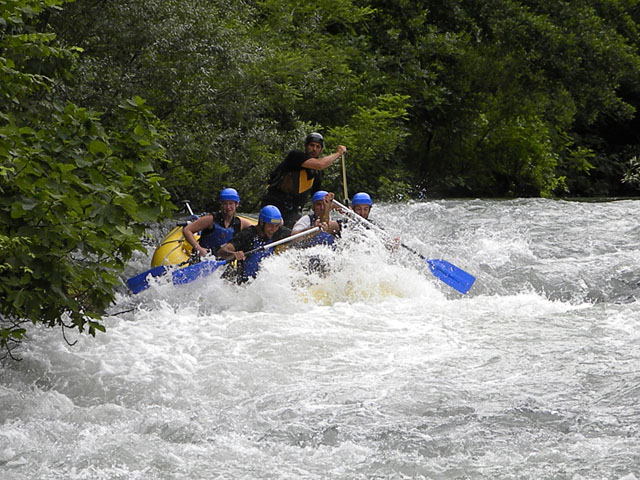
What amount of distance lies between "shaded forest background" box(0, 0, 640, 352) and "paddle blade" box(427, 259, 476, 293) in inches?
116

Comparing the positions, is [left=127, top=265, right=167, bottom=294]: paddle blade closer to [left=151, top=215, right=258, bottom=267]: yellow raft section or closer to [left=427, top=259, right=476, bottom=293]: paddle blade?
[left=151, top=215, right=258, bottom=267]: yellow raft section

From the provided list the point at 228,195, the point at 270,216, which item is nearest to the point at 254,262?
the point at 270,216

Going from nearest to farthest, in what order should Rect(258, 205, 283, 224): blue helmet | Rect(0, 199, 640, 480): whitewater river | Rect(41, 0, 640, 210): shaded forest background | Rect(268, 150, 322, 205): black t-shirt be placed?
1. Rect(0, 199, 640, 480): whitewater river
2. Rect(258, 205, 283, 224): blue helmet
3. Rect(268, 150, 322, 205): black t-shirt
4. Rect(41, 0, 640, 210): shaded forest background

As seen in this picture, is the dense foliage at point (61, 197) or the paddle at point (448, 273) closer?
the dense foliage at point (61, 197)

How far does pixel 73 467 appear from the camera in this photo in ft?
14.3

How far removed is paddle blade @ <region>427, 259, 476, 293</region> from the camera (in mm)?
8734

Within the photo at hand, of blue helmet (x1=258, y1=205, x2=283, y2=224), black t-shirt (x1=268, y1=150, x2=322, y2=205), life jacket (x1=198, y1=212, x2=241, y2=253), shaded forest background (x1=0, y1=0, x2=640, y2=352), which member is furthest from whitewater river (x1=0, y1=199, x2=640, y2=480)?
black t-shirt (x1=268, y1=150, x2=322, y2=205)

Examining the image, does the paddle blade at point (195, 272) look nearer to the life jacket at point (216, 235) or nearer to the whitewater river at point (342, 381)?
the whitewater river at point (342, 381)

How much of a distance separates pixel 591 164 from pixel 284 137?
34.7 ft

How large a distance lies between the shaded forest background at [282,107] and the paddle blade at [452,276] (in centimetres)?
295

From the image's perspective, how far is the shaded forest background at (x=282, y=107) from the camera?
471 cm

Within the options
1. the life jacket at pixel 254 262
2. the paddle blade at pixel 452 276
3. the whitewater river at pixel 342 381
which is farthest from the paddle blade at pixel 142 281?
the paddle blade at pixel 452 276

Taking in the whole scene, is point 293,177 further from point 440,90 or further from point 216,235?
point 440,90

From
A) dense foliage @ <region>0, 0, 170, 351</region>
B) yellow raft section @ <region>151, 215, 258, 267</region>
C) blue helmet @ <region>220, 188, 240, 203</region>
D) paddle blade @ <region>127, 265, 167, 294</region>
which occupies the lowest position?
yellow raft section @ <region>151, 215, 258, 267</region>
